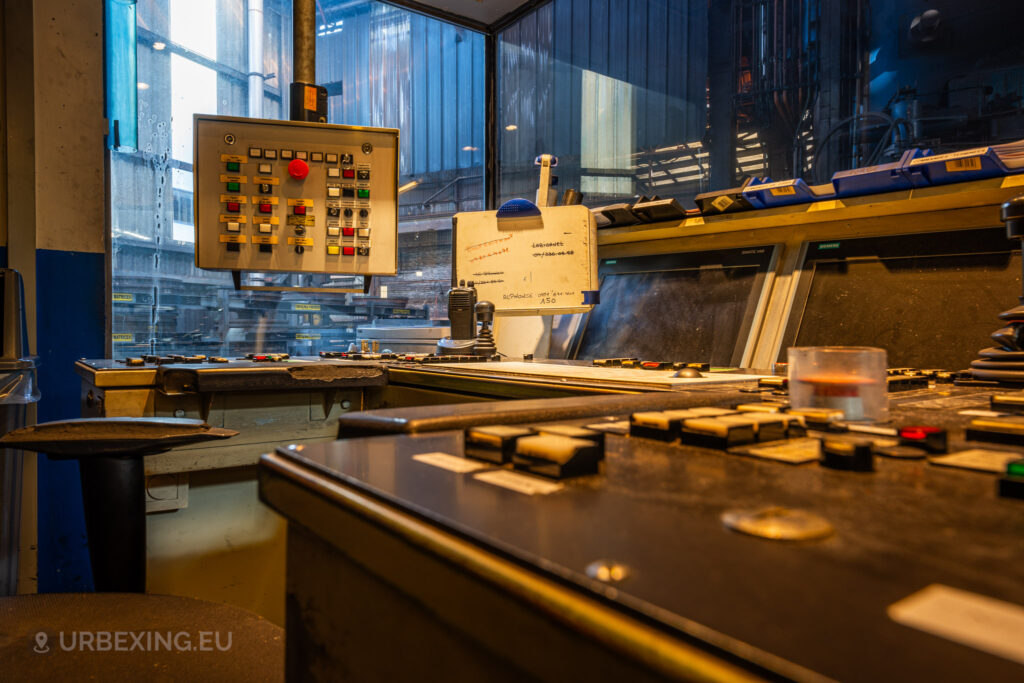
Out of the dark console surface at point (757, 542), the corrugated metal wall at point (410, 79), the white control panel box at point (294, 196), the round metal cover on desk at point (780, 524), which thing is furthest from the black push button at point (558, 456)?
the corrugated metal wall at point (410, 79)

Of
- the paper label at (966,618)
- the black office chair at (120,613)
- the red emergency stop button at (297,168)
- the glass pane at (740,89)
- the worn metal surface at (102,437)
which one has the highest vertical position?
the glass pane at (740,89)

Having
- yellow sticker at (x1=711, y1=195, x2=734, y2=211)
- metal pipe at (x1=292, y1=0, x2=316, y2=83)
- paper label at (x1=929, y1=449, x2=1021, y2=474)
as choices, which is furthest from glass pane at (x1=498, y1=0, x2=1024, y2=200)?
paper label at (x1=929, y1=449, x2=1021, y2=474)

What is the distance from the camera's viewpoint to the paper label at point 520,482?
0.40 meters

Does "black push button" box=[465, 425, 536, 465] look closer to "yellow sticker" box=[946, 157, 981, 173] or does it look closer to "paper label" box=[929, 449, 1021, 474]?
"paper label" box=[929, 449, 1021, 474]

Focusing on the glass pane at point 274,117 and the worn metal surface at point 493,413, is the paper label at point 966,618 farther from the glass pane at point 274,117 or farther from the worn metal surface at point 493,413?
the glass pane at point 274,117

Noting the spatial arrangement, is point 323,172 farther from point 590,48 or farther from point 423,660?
point 423,660

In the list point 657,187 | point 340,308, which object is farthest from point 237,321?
point 657,187

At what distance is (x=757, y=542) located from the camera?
30 centimetres

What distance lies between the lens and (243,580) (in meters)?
1.75

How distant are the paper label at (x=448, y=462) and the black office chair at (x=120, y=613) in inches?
21.6

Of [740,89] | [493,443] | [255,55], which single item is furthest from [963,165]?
[255,55]

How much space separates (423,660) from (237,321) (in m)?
2.51

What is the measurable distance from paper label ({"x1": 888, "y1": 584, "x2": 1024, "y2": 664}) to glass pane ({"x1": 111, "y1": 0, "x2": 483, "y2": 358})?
2637 millimetres

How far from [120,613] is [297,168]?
1.64 meters
